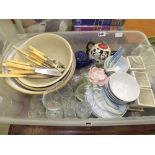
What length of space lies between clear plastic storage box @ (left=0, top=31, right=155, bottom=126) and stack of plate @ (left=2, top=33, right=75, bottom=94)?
4 cm

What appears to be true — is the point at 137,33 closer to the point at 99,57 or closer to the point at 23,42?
the point at 99,57

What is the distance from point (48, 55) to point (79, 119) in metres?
0.25

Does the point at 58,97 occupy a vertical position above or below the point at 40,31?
below

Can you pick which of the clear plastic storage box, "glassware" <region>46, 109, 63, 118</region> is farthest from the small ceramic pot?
"glassware" <region>46, 109, 63, 118</region>

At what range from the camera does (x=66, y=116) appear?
647mm

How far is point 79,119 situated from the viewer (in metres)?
0.59

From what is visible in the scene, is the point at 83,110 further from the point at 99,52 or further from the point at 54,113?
the point at 99,52

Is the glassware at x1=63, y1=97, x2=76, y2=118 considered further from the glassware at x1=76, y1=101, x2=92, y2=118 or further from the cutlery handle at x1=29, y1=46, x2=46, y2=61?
the cutlery handle at x1=29, y1=46, x2=46, y2=61

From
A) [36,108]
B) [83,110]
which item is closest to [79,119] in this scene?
[83,110]

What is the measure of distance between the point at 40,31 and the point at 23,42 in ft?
0.28

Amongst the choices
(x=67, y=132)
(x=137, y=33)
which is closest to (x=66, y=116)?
(x=67, y=132)

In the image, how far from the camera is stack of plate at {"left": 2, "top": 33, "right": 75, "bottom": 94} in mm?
615

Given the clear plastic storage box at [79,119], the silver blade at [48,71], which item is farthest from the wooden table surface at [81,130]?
the silver blade at [48,71]

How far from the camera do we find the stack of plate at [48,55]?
0.62 m
